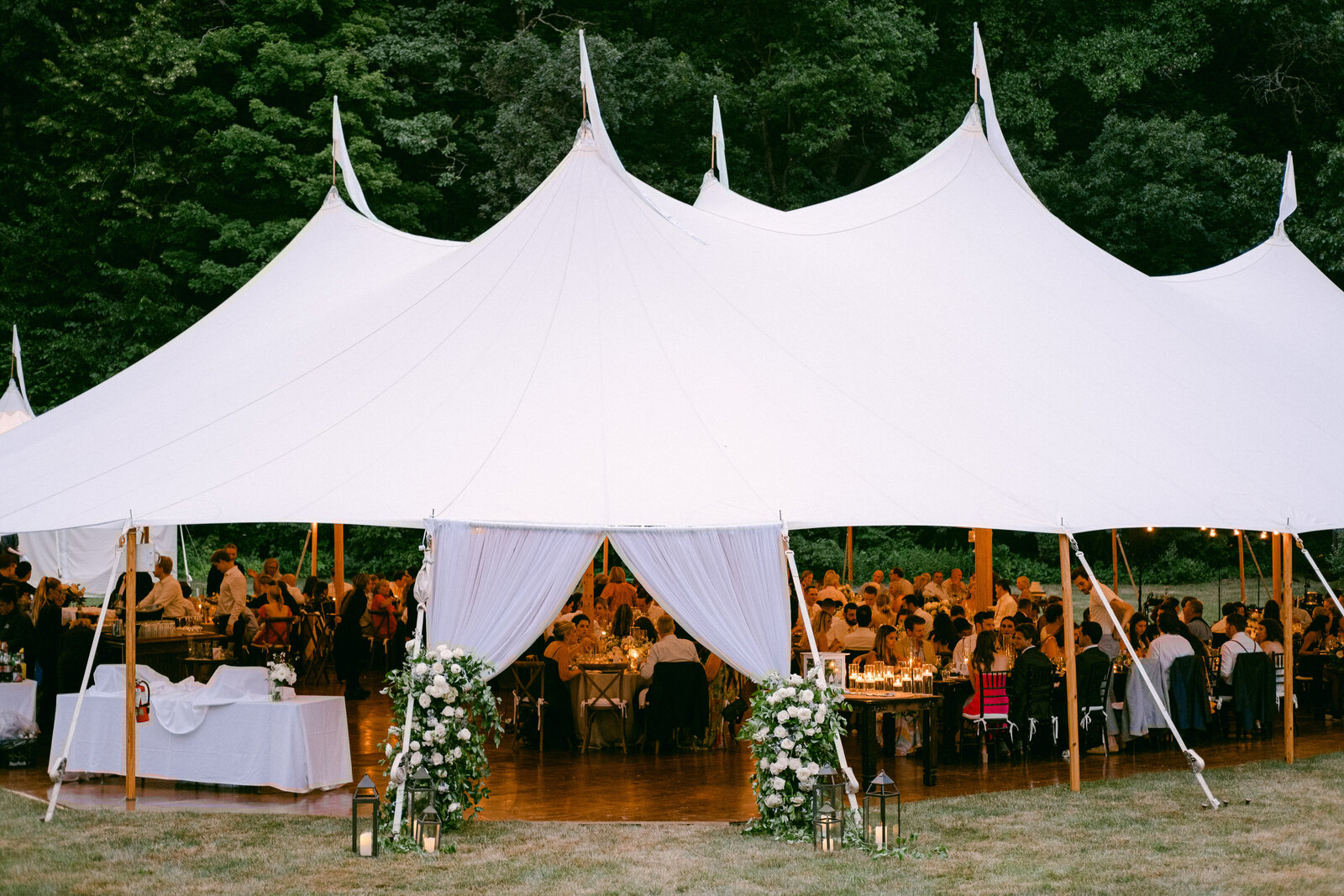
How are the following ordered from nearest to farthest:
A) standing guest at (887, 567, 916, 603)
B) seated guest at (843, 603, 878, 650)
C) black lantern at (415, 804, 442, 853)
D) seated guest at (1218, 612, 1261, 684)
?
1. black lantern at (415, 804, 442, 853)
2. seated guest at (1218, 612, 1261, 684)
3. seated guest at (843, 603, 878, 650)
4. standing guest at (887, 567, 916, 603)

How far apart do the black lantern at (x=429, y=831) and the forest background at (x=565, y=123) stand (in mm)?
17114

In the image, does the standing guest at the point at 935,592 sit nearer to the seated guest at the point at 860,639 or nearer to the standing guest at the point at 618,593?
the standing guest at the point at 618,593

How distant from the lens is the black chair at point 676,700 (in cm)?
1145

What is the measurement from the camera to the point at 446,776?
8.82 m

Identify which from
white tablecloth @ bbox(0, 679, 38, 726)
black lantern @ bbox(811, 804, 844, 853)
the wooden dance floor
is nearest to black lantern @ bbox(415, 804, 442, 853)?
the wooden dance floor

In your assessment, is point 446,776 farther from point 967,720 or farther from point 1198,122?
point 1198,122

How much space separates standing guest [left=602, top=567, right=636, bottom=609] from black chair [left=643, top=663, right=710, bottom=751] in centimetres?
466

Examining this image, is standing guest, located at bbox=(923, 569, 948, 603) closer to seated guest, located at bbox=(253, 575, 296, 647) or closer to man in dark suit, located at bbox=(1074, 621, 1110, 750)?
man in dark suit, located at bbox=(1074, 621, 1110, 750)

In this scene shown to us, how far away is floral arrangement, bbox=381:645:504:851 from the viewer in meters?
8.66

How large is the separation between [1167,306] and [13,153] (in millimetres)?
22137

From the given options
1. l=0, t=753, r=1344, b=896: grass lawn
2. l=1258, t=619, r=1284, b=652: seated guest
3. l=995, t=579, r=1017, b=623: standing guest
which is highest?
l=995, t=579, r=1017, b=623: standing guest

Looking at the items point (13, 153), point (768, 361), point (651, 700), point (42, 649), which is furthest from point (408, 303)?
point (13, 153)

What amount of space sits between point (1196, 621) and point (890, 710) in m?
4.40

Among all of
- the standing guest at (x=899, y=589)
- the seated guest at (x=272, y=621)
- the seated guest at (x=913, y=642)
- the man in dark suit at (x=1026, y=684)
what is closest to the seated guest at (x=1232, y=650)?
the man in dark suit at (x=1026, y=684)
